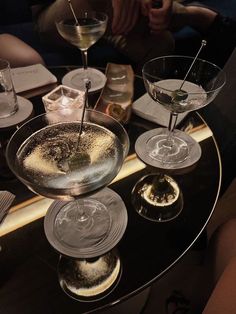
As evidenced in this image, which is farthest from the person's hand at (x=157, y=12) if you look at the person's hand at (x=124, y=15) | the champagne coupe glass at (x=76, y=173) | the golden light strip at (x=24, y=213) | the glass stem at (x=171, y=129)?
the golden light strip at (x=24, y=213)

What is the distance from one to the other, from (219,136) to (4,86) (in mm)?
693

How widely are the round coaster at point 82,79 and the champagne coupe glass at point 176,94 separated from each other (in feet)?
0.69

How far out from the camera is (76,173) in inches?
22.5

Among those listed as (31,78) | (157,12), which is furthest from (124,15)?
(31,78)

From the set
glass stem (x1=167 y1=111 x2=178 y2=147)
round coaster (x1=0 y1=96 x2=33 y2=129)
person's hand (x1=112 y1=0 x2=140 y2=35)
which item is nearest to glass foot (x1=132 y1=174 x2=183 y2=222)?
glass stem (x1=167 y1=111 x2=178 y2=147)

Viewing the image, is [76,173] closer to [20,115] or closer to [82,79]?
[20,115]

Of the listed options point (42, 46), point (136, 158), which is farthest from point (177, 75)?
point (42, 46)

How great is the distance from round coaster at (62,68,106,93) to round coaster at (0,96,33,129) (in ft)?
0.53

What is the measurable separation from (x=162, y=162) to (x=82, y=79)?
1.42 ft

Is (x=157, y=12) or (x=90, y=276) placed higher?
(x=157, y=12)

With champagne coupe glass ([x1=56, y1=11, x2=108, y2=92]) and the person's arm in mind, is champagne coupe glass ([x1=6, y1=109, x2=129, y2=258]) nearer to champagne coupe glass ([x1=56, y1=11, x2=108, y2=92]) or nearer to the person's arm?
the person's arm

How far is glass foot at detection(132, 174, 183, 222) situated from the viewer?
692mm

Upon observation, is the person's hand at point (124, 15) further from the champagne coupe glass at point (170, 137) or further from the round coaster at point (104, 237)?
the round coaster at point (104, 237)

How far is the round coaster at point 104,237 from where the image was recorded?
0.59m
